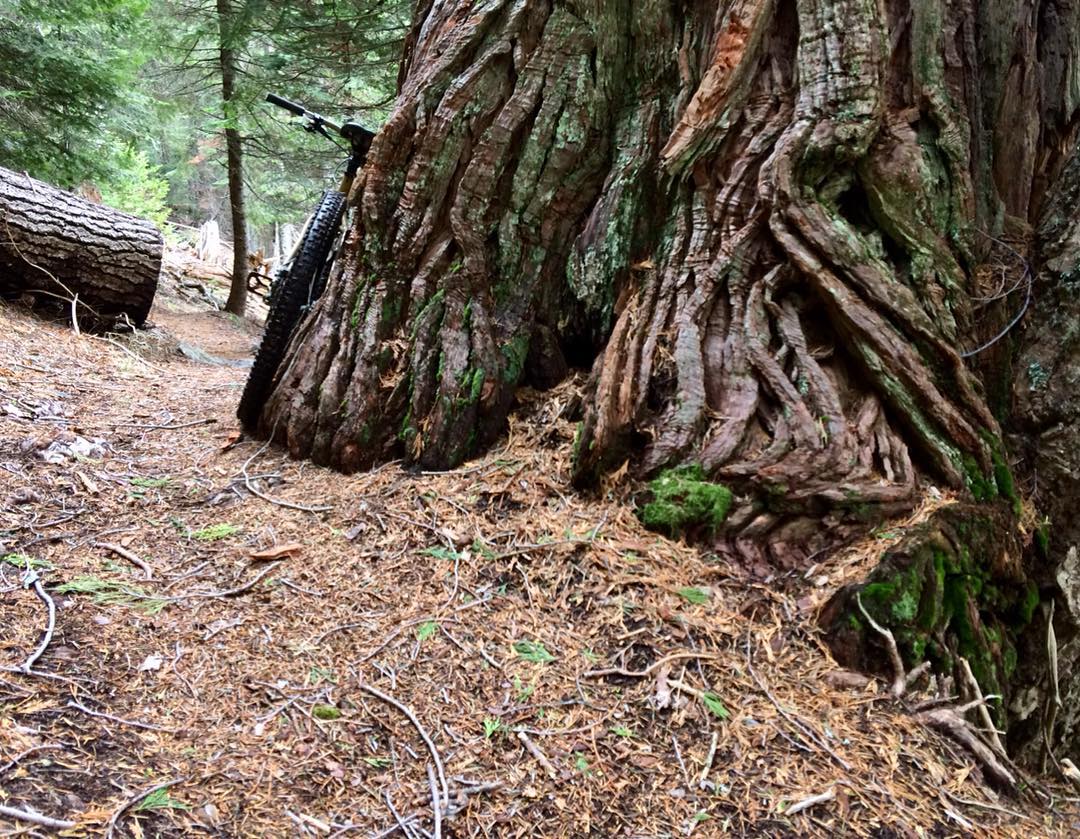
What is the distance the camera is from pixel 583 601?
2.40 m

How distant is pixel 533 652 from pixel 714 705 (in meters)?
0.60

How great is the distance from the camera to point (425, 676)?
2.03 meters

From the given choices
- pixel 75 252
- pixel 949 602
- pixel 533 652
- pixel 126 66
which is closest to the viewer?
pixel 533 652

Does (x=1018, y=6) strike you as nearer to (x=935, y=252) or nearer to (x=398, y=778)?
(x=935, y=252)

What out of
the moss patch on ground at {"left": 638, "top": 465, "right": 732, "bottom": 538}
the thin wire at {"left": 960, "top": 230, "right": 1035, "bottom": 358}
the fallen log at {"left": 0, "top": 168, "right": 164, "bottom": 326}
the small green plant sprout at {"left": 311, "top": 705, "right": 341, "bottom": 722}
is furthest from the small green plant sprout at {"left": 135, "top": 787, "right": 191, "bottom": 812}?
the fallen log at {"left": 0, "top": 168, "right": 164, "bottom": 326}

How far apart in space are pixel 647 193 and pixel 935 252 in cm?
145

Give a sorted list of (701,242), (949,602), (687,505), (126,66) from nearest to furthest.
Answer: (949,602)
(687,505)
(701,242)
(126,66)

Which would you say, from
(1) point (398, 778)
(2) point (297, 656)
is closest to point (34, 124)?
(2) point (297, 656)

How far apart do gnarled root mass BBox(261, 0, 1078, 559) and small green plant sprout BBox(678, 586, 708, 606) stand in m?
0.33

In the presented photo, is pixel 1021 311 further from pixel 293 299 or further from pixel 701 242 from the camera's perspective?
pixel 293 299

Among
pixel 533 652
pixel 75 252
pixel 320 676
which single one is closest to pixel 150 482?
pixel 320 676

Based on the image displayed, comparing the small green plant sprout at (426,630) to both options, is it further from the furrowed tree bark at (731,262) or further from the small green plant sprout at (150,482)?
the small green plant sprout at (150,482)

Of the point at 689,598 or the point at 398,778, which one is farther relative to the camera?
the point at 689,598

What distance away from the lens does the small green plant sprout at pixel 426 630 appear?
218 centimetres
